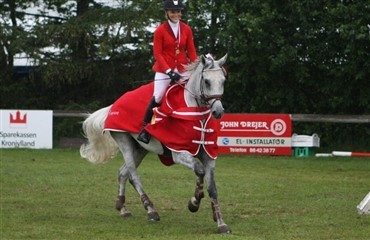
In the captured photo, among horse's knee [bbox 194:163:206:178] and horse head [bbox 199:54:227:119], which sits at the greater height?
horse head [bbox 199:54:227:119]

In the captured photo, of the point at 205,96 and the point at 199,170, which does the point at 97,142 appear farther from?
the point at 205,96

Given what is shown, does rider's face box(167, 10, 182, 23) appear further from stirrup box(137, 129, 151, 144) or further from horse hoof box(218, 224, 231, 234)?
horse hoof box(218, 224, 231, 234)

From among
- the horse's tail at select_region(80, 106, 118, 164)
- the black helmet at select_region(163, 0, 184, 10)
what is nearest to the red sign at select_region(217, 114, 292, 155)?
the horse's tail at select_region(80, 106, 118, 164)

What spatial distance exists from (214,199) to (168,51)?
7.04 ft

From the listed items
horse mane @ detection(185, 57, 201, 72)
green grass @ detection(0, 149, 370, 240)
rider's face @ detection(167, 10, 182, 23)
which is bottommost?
green grass @ detection(0, 149, 370, 240)

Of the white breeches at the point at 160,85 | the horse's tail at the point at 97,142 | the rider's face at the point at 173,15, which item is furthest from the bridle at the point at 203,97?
the horse's tail at the point at 97,142

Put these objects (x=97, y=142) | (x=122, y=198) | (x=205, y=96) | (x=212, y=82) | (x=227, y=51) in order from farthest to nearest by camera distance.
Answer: (x=227, y=51) → (x=97, y=142) → (x=122, y=198) → (x=205, y=96) → (x=212, y=82)

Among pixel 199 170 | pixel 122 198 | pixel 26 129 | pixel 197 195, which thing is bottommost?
pixel 26 129

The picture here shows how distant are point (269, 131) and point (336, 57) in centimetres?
378

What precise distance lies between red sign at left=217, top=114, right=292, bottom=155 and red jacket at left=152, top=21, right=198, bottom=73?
12493 millimetres

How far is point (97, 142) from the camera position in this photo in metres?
12.4

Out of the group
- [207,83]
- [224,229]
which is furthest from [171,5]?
[224,229]

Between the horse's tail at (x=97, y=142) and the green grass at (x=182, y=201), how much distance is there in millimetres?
721

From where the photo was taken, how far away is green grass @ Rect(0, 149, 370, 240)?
31.2 ft
